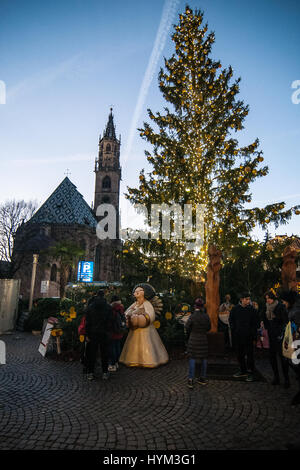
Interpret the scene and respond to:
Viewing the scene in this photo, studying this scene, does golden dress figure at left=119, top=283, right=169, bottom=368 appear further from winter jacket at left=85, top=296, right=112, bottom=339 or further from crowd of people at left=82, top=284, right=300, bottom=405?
winter jacket at left=85, top=296, right=112, bottom=339

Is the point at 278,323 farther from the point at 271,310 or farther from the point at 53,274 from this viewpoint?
the point at 53,274

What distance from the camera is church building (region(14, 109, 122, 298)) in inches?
1141

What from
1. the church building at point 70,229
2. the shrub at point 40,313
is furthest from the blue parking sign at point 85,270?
the shrub at point 40,313

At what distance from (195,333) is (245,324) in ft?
3.62

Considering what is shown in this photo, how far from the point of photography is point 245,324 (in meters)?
5.26

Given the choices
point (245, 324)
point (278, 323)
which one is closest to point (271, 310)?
point (278, 323)

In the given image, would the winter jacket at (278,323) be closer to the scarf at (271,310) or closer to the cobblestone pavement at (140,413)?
the scarf at (271,310)

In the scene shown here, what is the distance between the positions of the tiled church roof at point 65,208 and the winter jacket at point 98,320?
34.1 m

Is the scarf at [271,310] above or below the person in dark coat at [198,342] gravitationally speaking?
above

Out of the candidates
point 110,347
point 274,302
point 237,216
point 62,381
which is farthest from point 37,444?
point 237,216

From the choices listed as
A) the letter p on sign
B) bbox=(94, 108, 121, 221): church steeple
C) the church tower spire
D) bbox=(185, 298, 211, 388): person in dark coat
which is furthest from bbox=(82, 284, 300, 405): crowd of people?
bbox=(94, 108, 121, 221): church steeple

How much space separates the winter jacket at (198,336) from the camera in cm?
506

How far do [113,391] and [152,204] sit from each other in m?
7.97

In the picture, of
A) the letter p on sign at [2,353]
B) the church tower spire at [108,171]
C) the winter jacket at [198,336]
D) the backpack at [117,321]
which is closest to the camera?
the winter jacket at [198,336]
